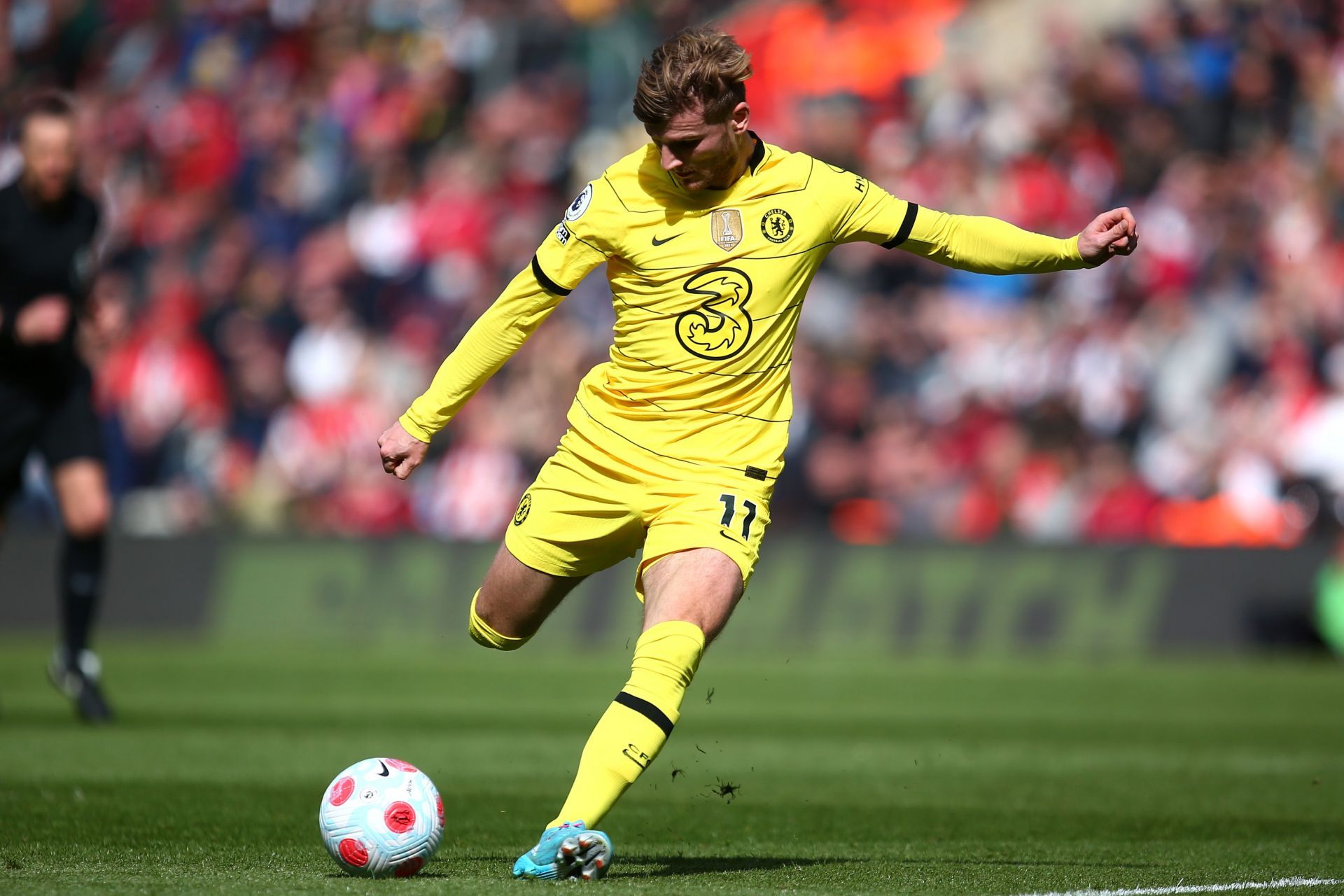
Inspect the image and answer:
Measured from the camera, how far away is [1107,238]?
6223 millimetres

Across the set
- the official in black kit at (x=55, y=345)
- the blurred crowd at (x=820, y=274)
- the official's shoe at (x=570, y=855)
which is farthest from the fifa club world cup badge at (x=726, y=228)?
the blurred crowd at (x=820, y=274)

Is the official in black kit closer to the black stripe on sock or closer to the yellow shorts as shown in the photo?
the yellow shorts

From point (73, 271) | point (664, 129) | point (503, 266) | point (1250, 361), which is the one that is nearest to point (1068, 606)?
point (1250, 361)

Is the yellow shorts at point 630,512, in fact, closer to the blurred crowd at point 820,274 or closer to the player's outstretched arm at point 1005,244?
the player's outstretched arm at point 1005,244

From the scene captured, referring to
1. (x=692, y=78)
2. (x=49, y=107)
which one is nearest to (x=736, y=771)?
(x=692, y=78)

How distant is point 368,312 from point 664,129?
14.4 metres

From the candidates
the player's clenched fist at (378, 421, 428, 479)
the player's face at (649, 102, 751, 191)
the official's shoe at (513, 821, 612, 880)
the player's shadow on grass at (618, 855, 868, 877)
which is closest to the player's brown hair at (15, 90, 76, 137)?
the player's clenched fist at (378, 421, 428, 479)

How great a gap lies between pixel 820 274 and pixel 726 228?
40.5 ft

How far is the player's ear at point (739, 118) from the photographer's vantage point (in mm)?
5973

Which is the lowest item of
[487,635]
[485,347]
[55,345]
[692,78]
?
[55,345]

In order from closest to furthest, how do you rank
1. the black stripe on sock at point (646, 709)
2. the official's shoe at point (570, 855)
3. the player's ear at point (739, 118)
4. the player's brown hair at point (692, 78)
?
the official's shoe at point (570, 855)
the black stripe on sock at point (646, 709)
the player's brown hair at point (692, 78)
the player's ear at point (739, 118)

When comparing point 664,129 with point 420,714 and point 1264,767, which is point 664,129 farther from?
point 420,714

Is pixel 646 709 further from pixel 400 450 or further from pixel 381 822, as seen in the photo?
pixel 400 450

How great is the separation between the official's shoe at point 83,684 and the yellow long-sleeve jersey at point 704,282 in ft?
16.7
